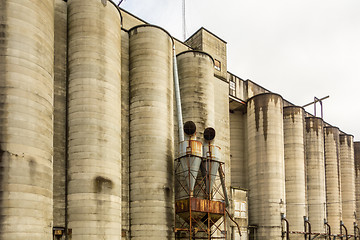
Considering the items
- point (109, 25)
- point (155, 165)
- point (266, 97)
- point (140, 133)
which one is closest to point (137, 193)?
point (155, 165)

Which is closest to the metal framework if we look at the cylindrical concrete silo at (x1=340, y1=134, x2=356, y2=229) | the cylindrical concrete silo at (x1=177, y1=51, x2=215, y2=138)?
the cylindrical concrete silo at (x1=177, y1=51, x2=215, y2=138)

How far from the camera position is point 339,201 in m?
64.7

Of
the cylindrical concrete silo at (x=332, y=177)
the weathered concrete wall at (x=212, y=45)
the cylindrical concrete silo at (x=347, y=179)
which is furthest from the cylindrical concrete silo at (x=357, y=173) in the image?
the weathered concrete wall at (x=212, y=45)

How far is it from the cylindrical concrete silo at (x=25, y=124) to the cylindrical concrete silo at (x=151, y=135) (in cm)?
876

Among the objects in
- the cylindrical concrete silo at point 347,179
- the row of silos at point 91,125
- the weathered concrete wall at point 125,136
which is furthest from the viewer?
the cylindrical concrete silo at point 347,179

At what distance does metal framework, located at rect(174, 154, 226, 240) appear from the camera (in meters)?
36.7

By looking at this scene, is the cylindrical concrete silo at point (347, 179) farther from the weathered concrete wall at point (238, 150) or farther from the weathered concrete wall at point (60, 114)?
the weathered concrete wall at point (60, 114)

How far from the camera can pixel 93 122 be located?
3183 cm

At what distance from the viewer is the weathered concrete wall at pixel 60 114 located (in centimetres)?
3044

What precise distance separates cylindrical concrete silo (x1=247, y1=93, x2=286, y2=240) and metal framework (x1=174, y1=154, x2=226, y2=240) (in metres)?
11.2

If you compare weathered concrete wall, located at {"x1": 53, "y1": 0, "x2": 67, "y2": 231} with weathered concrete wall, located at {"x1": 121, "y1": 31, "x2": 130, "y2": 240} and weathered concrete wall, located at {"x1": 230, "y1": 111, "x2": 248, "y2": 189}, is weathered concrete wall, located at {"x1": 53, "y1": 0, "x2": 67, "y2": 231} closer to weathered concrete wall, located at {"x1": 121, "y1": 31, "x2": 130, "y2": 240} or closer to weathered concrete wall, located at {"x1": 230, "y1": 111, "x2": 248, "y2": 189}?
weathered concrete wall, located at {"x1": 121, "y1": 31, "x2": 130, "y2": 240}

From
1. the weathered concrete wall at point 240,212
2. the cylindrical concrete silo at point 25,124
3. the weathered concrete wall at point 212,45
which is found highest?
the weathered concrete wall at point 212,45

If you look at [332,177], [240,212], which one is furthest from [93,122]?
[332,177]

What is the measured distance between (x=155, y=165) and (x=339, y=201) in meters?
41.1
